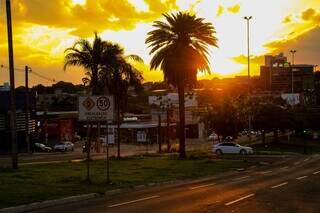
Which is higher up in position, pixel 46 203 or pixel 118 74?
pixel 118 74

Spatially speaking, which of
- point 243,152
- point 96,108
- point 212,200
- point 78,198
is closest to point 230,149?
point 243,152

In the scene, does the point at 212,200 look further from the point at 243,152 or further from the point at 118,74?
the point at 243,152

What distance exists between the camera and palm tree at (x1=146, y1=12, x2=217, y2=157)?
50.3m

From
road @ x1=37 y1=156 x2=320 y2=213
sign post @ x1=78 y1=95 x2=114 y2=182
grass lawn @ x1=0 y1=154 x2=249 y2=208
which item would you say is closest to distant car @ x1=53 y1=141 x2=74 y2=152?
grass lawn @ x1=0 y1=154 x2=249 y2=208

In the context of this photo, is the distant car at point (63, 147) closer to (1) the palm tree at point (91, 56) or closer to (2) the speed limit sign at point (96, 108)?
(1) the palm tree at point (91, 56)

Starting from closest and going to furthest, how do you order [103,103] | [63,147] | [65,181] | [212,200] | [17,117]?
[212,200] < [103,103] < [65,181] < [17,117] < [63,147]

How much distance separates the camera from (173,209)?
16.8 meters

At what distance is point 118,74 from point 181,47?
5.69 meters

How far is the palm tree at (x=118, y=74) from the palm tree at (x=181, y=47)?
Answer: 236 cm

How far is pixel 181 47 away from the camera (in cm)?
5012

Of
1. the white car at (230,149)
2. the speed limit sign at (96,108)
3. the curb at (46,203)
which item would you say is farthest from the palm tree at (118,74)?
the curb at (46,203)

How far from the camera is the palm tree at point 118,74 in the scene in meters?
47.0

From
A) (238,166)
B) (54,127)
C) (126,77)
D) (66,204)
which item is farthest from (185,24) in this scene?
(54,127)

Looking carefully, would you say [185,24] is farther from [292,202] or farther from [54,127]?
[54,127]
